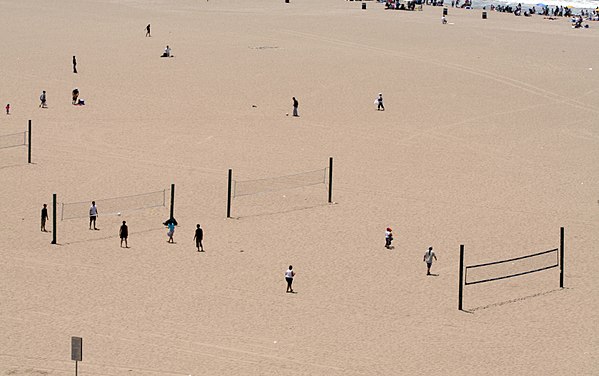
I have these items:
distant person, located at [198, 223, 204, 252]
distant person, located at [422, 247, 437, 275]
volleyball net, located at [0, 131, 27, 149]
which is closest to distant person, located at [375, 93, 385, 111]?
volleyball net, located at [0, 131, 27, 149]

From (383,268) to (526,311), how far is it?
404 centimetres

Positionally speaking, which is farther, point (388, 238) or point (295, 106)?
point (295, 106)

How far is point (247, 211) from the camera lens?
35.1 metres

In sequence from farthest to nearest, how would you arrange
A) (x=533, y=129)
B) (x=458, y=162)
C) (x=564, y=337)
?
(x=533, y=129), (x=458, y=162), (x=564, y=337)

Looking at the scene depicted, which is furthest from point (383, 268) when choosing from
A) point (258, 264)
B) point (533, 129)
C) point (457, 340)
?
point (533, 129)

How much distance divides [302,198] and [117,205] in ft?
17.0

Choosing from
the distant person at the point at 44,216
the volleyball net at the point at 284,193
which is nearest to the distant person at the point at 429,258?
the volleyball net at the point at 284,193

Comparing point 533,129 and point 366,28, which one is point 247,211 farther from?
point 366,28

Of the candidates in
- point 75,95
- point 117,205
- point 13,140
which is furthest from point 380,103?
point 117,205

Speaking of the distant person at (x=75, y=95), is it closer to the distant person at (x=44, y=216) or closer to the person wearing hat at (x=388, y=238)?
the distant person at (x=44, y=216)

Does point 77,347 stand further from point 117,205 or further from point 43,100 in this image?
point 43,100

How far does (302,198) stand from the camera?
3669 centimetres

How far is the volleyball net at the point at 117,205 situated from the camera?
34.1 metres

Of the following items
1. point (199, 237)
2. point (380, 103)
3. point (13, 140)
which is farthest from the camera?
point (380, 103)
